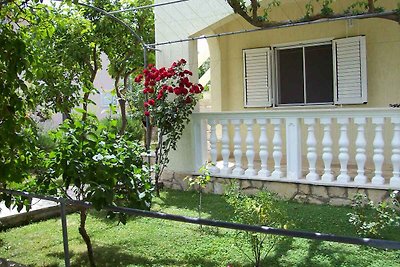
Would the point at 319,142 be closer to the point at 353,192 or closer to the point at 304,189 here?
the point at 304,189

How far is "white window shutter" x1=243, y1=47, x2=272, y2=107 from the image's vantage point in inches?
382

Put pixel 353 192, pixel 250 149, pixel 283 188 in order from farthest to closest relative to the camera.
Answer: pixel 250 149 < pixel 283 188 < pixel 353 192

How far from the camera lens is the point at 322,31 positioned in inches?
358

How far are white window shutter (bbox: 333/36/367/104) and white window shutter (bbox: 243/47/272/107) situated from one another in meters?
1.45

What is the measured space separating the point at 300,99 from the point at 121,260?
18.1ft

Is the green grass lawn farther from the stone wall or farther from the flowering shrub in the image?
the flowering shrub

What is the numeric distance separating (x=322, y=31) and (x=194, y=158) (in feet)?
11.8

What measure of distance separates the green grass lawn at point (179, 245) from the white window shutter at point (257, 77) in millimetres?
3077

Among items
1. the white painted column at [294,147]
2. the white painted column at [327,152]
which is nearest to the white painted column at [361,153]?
the white painted column at [327,152]

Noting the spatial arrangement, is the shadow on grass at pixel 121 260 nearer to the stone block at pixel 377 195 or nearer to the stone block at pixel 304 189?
the stone block at pixel 304 189

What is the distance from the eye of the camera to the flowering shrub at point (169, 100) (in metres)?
8.20

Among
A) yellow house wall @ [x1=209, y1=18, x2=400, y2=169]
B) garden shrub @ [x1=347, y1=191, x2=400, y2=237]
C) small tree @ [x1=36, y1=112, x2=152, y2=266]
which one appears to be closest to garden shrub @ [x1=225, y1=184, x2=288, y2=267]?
garden shrub @ [x1=347, y1=191, x2=400, y2=237]

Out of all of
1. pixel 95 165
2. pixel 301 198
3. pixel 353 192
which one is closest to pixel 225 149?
pixel 301 198

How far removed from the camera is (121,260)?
Answer: 17.7 ft
